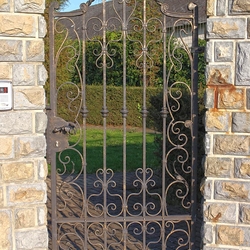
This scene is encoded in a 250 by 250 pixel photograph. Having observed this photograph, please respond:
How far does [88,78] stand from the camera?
48.6 ft

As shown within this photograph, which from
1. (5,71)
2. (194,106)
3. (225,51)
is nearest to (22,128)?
(5,71)

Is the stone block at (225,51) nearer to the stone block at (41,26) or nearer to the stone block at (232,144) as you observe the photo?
the stone block at (232,144)

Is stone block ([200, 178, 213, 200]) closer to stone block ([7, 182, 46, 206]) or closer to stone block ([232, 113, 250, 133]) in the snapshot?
stone block ([232, 113, 250, 133])

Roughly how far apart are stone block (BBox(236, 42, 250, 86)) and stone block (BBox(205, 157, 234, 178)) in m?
0.60

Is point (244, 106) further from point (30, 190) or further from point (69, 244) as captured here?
point (69, 244)

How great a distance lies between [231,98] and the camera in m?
3.13

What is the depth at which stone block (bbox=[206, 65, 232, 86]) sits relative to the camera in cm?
313

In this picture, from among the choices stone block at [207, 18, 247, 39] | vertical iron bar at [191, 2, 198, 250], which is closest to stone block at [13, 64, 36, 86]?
vertical iron bar at [191, 2, 198, 250]

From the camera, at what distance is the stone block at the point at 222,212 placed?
3.20 meters

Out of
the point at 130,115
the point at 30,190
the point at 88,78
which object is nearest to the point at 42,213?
the point at 30,190

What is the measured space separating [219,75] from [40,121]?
139cm

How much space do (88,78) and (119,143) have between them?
484cm

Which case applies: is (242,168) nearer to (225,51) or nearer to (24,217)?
(225,51)

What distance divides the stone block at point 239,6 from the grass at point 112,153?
3.67 m
